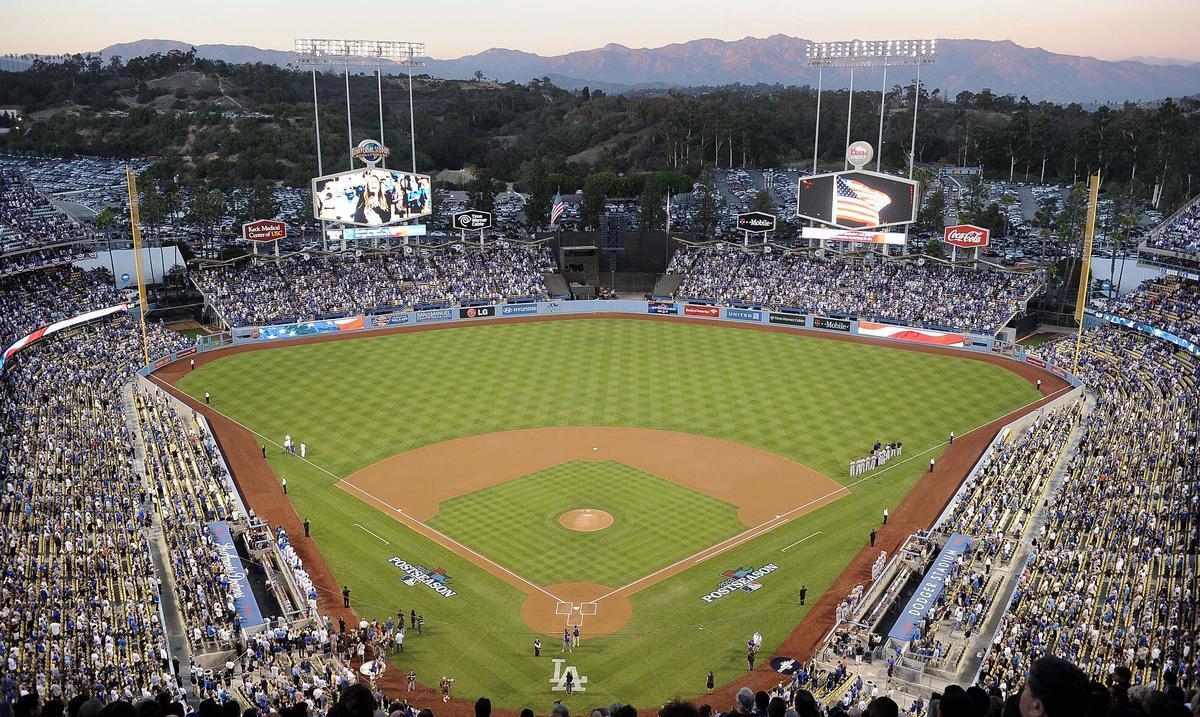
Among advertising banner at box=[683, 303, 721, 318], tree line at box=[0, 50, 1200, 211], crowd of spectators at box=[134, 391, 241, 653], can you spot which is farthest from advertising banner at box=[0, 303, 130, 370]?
tree line at box=[0, 50, 1200, 211]

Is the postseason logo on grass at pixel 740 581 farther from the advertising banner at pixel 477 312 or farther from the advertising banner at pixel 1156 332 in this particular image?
the advertising banner at pixel 477 312

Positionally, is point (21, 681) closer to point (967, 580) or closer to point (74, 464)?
point (74, 464)

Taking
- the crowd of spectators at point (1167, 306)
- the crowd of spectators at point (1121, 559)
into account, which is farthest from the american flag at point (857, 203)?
the crowd of spectators at point (1121, 559)

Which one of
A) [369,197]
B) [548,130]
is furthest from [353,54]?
[548,130]

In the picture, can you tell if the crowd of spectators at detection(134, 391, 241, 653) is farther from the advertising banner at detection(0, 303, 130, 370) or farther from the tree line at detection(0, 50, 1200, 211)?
the tree line at detection(0, 50, 1200, 211)

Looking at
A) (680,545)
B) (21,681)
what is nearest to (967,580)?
(680,545)

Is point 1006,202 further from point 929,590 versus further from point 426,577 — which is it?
point 426,577
